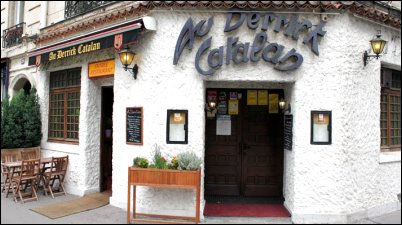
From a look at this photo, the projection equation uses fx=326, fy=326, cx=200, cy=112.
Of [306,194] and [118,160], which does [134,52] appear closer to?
[118,160]

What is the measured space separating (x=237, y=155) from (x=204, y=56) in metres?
2.57

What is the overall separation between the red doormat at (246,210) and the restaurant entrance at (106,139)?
2.84m

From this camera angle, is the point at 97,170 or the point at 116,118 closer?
the point at 116,118

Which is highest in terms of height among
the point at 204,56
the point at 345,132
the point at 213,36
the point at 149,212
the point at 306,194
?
the point at 213,36

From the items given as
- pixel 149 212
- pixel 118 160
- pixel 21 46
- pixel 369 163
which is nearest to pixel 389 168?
pixel 369 163

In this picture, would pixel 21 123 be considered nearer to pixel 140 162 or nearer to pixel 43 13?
pixel 43 13

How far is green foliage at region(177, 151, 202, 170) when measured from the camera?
5863 millimetres

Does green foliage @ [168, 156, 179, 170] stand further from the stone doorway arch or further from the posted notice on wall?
the stone doorway arch

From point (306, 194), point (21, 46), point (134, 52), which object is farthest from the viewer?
point (21, 46)

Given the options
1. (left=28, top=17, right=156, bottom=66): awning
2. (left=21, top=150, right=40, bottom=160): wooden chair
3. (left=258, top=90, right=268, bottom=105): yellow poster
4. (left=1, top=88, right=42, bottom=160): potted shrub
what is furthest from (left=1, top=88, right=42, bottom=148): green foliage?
(left=258, top=90, right=268, bottom=105): yellow poster

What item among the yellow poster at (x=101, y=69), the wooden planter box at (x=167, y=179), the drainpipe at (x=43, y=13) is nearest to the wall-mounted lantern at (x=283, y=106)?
the wooden planter box at (x=167, y=179)

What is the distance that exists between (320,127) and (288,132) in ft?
2.23

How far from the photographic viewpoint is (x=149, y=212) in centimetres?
630

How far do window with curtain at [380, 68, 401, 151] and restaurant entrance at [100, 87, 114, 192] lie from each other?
6526mm
